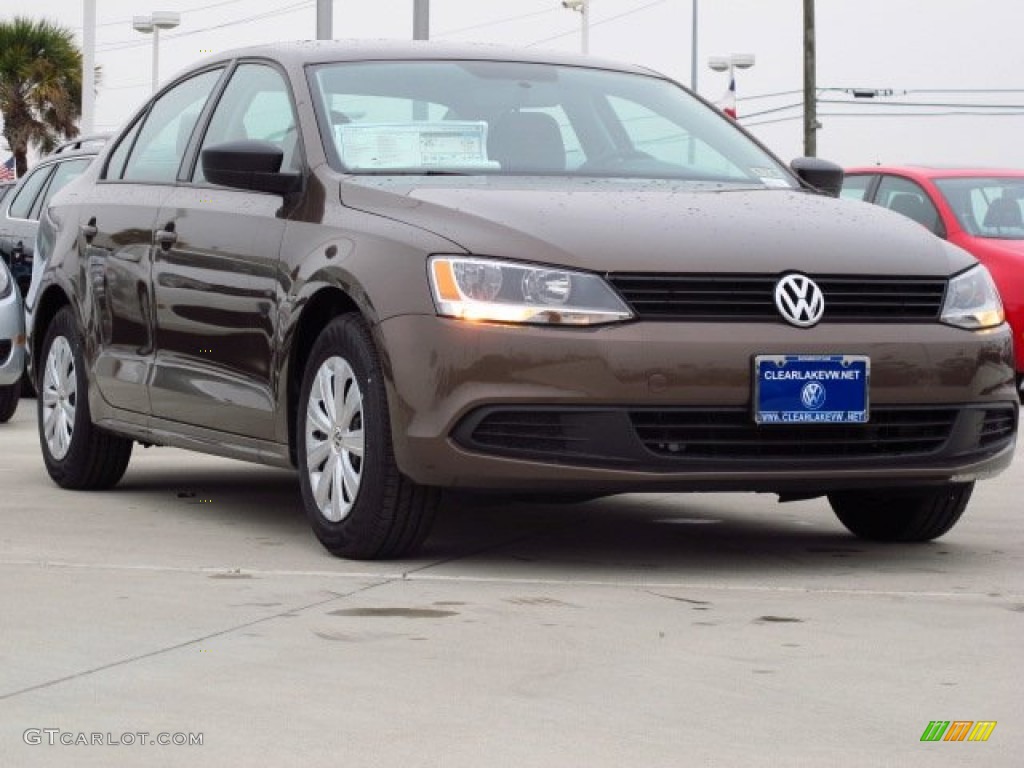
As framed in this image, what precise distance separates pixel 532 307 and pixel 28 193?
34.5 ft

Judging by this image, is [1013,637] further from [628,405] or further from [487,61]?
[487,61]

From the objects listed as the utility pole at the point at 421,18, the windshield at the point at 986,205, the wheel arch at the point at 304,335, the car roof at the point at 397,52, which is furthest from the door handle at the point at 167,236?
the utility pole at the point at 421,18

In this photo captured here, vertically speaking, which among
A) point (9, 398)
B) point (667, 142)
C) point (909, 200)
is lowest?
point (9, 398)

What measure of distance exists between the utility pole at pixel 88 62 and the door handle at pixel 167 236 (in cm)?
2960

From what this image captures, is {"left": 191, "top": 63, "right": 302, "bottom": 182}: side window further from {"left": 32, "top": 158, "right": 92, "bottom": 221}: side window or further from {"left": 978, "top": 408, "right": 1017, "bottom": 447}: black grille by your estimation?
{"left": 32, "top": 158, "right": 92, "bottom": 221}: side window

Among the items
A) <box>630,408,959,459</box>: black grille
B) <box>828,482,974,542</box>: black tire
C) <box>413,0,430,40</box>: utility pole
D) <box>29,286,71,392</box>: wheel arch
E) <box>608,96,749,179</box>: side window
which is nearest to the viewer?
<box>630,408,959,459</box>: black grille

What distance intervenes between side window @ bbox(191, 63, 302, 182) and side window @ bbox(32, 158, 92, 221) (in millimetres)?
7698

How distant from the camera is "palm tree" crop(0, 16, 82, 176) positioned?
55219 mm

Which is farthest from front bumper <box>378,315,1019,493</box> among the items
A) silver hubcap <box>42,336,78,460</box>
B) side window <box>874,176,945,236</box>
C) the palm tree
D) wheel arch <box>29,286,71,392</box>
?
the palm tree

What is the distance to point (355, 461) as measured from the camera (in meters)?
7.42

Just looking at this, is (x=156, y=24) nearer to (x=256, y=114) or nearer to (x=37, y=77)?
(x=37, y=77)

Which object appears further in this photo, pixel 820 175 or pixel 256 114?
pixel 820 175

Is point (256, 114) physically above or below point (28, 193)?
above

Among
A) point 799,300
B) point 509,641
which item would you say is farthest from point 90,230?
point 509,641
